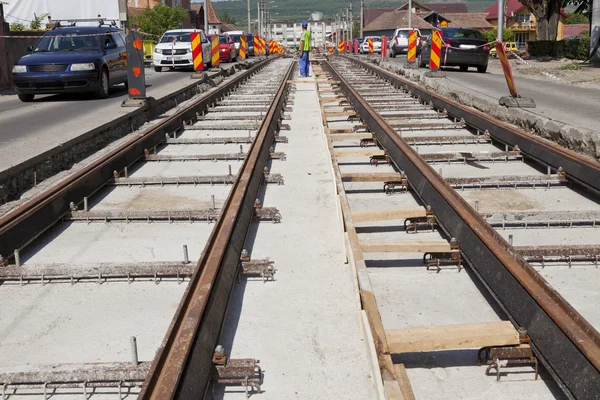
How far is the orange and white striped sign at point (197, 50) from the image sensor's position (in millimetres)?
22531

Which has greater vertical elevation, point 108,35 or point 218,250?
point 108,35

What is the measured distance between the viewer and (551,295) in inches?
150

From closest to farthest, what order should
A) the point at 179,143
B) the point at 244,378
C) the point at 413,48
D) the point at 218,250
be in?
the point at 244,378 → the point at 218,250 → the point at 179,143 → the point at 413,48

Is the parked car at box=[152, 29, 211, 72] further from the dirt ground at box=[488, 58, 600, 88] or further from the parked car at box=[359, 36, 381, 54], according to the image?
the parked car at box=[359, 36, 381, 54]

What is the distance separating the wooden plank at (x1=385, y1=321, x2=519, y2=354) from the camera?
138 inches

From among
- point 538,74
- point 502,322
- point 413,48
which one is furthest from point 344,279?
point 413,48

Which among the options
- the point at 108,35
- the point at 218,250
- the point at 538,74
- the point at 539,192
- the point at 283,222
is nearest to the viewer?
the point at 218,250

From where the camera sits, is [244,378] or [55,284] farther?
[55,284]

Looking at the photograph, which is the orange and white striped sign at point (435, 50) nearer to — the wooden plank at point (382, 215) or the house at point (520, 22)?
the wooden plank at point (382, 215)

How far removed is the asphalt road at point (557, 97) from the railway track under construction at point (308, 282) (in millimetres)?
3453

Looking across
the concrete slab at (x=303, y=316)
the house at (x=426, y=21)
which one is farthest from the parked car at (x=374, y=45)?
the concrete slab at (x=303, y=316)

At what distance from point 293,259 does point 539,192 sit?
2.99 metres

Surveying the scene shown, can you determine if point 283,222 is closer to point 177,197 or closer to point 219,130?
point 177,197

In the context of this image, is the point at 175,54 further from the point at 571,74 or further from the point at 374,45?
the point at 374,45
